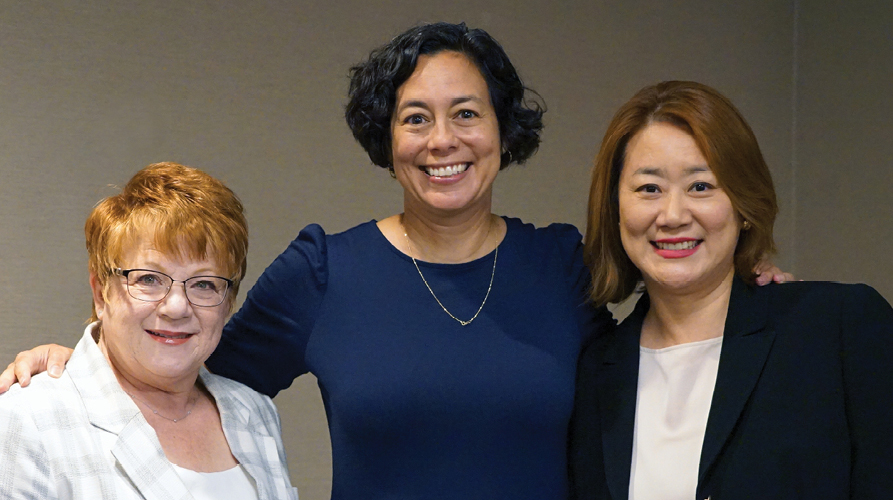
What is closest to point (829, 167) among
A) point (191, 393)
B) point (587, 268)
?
point (587, 268)

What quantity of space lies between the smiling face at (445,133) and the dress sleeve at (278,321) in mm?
268

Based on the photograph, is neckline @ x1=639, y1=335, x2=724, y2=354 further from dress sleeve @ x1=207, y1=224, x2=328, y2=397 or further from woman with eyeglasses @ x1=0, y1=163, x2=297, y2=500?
woman with eyeglasses @ x1=0, y1=163, x2=297, y2=500

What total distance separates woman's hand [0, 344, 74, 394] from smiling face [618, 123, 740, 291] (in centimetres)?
115

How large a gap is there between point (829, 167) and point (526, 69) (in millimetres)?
1340

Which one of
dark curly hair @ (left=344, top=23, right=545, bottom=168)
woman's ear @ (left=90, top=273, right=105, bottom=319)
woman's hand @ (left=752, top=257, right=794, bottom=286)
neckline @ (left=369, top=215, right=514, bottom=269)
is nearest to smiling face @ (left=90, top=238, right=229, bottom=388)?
woman's ear @ (left=90, top=273, right=105, bottom=319)

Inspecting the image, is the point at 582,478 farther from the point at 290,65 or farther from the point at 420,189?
the point at 290,65

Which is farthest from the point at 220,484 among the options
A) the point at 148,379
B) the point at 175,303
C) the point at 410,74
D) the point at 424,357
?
the point at 410,74

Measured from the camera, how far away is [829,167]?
4020 mm

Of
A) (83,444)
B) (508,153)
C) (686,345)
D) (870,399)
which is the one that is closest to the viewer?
(83,444)

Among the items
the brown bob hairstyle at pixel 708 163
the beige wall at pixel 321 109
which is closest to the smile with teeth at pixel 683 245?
the brown bob hairstyle at pixel 708 163

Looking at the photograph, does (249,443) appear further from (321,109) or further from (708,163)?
(321,109)

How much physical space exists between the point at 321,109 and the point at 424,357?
1.86 metres

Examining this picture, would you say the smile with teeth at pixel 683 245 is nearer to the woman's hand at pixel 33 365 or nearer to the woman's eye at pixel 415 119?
the woman's eye at pixel 415 119

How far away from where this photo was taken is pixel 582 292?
7.15 feet
